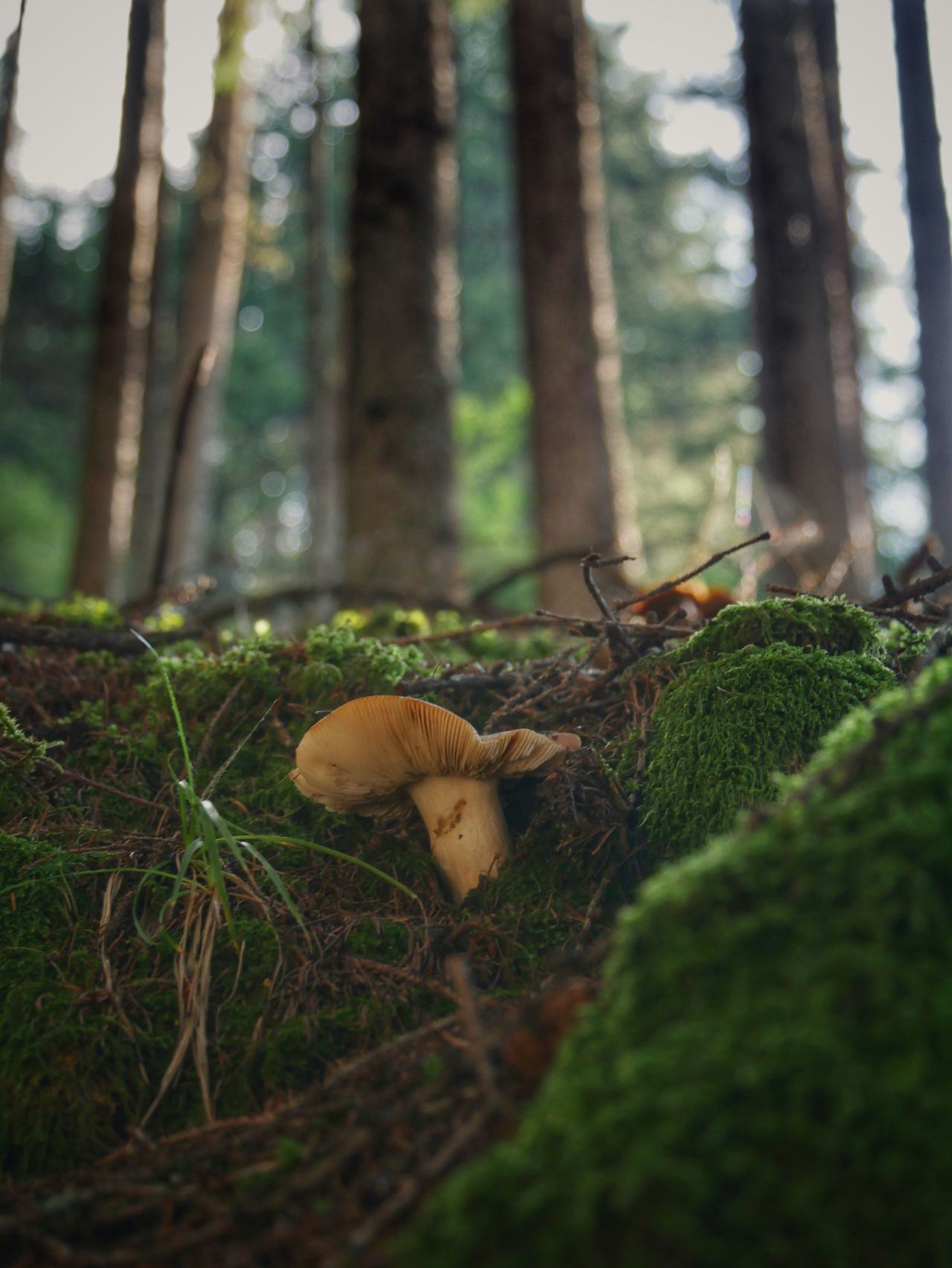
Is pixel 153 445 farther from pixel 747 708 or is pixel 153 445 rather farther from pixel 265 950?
pixel 747 708

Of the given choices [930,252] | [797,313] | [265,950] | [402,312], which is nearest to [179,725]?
[265,950]

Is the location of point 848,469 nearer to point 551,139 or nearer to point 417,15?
point 551,139

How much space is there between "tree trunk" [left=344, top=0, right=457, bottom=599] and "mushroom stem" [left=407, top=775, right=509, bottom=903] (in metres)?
3.61

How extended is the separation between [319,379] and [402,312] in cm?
1230

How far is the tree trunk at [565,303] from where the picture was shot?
6.95m

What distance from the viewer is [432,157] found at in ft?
22.6

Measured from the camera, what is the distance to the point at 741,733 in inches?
82.4

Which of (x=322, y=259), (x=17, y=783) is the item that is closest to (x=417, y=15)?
(x=17, y=783)

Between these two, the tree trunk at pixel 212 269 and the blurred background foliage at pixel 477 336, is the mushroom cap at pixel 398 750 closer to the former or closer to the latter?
the tree trunk at pixel 212 269

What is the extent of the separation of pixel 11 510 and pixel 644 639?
71.3 ft

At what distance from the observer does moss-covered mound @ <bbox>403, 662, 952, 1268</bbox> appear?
85 cm

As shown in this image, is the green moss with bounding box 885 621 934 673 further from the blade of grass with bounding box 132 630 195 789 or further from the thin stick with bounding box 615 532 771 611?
the blade of grass with bounding box 132 630 195 789

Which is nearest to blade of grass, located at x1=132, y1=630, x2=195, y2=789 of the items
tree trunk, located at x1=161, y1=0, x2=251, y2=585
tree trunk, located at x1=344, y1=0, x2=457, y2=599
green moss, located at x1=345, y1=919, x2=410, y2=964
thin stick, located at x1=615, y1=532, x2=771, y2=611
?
green moss, located at x1=345, y1=919, x2=410, y2=964

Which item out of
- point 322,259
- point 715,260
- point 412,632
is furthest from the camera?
point 715,260
